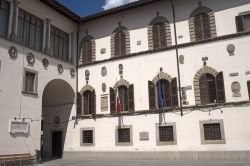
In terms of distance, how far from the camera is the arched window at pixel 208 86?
58.3 ft

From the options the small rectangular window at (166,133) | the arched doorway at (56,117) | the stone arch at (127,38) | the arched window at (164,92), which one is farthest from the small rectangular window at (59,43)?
the small rectangular window at (166,133)

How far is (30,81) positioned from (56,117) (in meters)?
5.49

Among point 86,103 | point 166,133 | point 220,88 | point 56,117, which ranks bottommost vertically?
point 166,133

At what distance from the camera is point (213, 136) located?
57.4 feet

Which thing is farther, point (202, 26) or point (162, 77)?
point (162, 77)

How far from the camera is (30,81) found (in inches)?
746

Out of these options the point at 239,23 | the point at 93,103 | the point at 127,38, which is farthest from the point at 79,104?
the point at 239,23

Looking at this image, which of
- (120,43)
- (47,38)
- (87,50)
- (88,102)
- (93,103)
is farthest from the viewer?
(87,50)

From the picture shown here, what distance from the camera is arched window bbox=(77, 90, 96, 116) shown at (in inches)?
873

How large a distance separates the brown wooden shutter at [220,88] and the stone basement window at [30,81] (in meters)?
11.8

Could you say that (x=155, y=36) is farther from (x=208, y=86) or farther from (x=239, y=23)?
(x=239, y=23)

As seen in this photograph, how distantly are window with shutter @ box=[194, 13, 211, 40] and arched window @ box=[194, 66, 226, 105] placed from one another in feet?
7.13

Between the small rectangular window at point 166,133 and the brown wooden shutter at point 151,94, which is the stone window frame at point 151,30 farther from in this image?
the small rectangular window at point 166,133

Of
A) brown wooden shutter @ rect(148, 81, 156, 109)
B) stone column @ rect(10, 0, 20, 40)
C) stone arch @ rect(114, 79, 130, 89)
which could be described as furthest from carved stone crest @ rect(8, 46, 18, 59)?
brown wooden shutter @ rect(148, 81, 156, 109)
